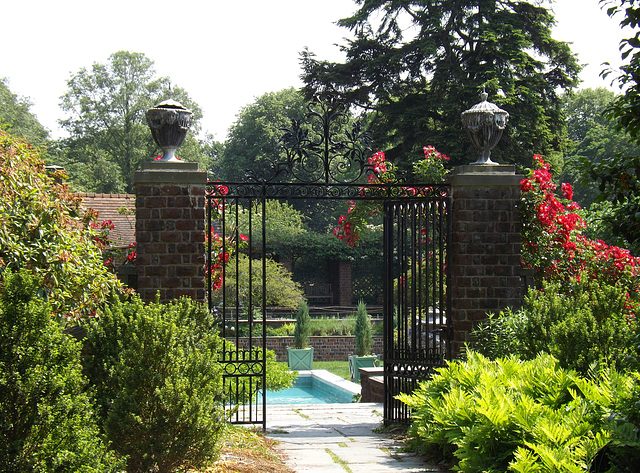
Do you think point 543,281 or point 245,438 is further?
point 543,281

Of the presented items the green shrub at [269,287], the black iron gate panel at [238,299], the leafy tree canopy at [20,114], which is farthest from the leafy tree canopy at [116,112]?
the green shrub at [269,287]

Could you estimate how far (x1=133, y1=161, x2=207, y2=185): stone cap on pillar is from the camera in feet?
20.0

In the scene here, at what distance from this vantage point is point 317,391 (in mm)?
14328

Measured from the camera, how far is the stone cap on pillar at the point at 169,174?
6102 mm

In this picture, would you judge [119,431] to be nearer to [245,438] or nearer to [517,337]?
[245,438]

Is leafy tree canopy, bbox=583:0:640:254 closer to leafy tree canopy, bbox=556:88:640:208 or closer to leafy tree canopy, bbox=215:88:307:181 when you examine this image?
leafy tree canopy, bbox=556:88:640:208

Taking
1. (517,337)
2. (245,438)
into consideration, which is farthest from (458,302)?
(245,438)

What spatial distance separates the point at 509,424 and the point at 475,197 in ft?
9.83

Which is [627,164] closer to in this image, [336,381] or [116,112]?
[336,381]

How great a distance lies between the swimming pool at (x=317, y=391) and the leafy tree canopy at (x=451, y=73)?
749cm

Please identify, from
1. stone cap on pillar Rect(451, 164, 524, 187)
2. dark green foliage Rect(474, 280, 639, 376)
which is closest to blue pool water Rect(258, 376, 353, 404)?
dark green foliage Rect(474, 280, 639, 376)

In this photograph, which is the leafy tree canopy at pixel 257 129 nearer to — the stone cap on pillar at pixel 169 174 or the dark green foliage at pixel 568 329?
the stone cap on pillar at pixel 169 174

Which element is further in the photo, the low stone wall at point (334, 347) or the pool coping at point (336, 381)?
the low stone wall at point (334, 347)

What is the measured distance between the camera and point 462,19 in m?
20.0
